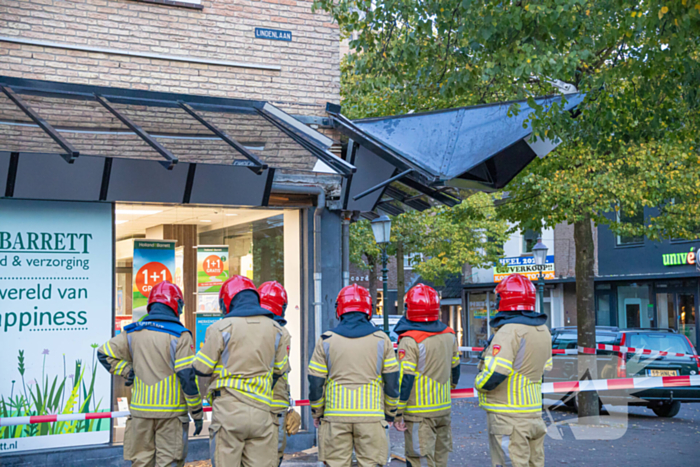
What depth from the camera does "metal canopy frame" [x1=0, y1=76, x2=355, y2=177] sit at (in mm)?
7312

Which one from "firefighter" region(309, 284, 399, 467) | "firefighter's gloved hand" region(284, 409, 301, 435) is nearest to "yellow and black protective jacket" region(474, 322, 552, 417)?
"firefighter" region(309, 284, 399, 467)

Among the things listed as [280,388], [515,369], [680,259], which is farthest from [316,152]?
[680,259]

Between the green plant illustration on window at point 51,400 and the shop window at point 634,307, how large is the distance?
2175 centimetres

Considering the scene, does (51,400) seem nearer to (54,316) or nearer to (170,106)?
(54,316)

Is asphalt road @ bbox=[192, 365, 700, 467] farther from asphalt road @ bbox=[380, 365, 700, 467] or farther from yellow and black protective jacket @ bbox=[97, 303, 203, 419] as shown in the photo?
yellow and black protective jacket @ bbox=[97, 303, 203, 419]

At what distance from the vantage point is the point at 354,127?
9.16 m

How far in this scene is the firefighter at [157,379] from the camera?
5.97m

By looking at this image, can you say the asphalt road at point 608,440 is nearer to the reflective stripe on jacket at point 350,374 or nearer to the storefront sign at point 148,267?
the reflective stripe on jacket at point 350,374

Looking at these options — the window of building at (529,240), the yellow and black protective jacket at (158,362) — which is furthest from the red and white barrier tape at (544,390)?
the window of building at (529,240)

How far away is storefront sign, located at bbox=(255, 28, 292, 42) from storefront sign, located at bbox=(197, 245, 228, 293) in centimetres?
269

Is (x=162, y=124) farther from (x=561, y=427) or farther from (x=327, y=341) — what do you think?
(x=561, y=427)

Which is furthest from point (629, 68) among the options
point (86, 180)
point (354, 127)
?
point (86, 180)

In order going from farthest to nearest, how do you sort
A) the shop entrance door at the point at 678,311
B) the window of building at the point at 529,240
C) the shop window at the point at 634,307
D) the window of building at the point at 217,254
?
the window of building at the point at 529,240 < the shop window at the point at 634,307 < the shop entrance door at the point at 678,311 < the window of building at the point at 217,254


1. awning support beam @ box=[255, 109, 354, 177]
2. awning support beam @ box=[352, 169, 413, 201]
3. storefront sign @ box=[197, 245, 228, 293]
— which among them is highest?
awning support beam @ box=[255, 109, 354, 177]
